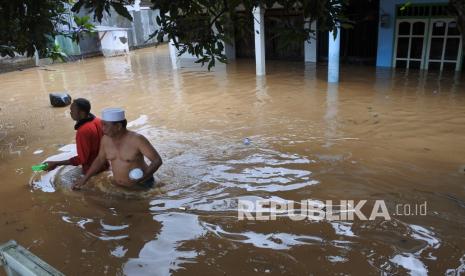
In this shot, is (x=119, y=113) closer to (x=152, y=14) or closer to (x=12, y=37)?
(x=12, y=37)

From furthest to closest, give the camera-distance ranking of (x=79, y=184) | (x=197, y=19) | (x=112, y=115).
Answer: (x=79, y=184)
(x=112, y=115)
(x=197, y=19)

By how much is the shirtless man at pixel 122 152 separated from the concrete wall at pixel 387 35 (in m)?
11.6

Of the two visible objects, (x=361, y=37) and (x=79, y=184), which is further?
(x=361, y=37)

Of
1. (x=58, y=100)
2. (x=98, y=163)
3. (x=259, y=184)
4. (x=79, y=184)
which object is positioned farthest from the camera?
(x=58, y=100)

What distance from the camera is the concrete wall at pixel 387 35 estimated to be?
13.4 meters

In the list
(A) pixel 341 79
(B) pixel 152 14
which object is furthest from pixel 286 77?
(B) pixel 152 14

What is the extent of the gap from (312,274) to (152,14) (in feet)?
94.7

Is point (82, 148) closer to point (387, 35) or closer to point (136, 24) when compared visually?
point (387, 35)

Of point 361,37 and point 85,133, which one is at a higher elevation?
point 361,37

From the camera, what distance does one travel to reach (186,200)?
16.5 feet

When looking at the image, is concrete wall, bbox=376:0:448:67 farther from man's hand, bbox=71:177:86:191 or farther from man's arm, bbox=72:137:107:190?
man's hand, bbox=71:177:86:191

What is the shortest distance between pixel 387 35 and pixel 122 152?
39.6 ft

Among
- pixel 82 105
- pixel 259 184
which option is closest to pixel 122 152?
pixel 82 105

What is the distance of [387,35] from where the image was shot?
45.5 ft
